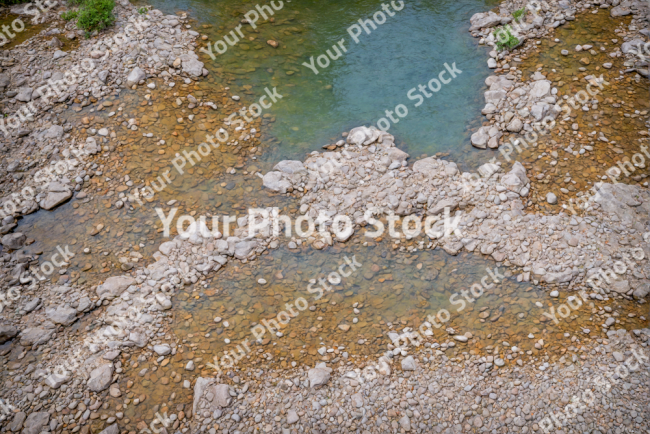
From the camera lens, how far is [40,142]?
655 cm

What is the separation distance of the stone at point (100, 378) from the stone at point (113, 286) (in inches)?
36.7

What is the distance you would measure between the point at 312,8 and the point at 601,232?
7.06 meters

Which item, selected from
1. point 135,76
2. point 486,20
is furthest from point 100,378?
point 486,20

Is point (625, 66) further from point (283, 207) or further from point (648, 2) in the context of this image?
point (283, 207)

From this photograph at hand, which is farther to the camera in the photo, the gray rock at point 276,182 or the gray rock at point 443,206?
the gray rock at point 276,182

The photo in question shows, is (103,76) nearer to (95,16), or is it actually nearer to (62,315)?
(95,16)

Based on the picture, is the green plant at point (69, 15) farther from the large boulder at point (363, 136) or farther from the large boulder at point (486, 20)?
the large boulder at point (486, 20)

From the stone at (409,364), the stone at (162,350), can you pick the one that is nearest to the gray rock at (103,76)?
the stone at (162,350)

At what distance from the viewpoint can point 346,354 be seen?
5.04 metres

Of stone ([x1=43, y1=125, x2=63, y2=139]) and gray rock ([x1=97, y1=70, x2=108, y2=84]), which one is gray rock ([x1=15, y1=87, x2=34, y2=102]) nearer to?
stone ([x1=43, y1=125, x2=63, y2=139])

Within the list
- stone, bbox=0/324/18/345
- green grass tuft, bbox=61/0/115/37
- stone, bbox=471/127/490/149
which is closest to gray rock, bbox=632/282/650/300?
stone, bbox=471/127/490/149

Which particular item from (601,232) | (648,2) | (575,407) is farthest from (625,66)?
(575,407)

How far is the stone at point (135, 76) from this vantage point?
7.05m

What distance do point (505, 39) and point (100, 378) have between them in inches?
340
